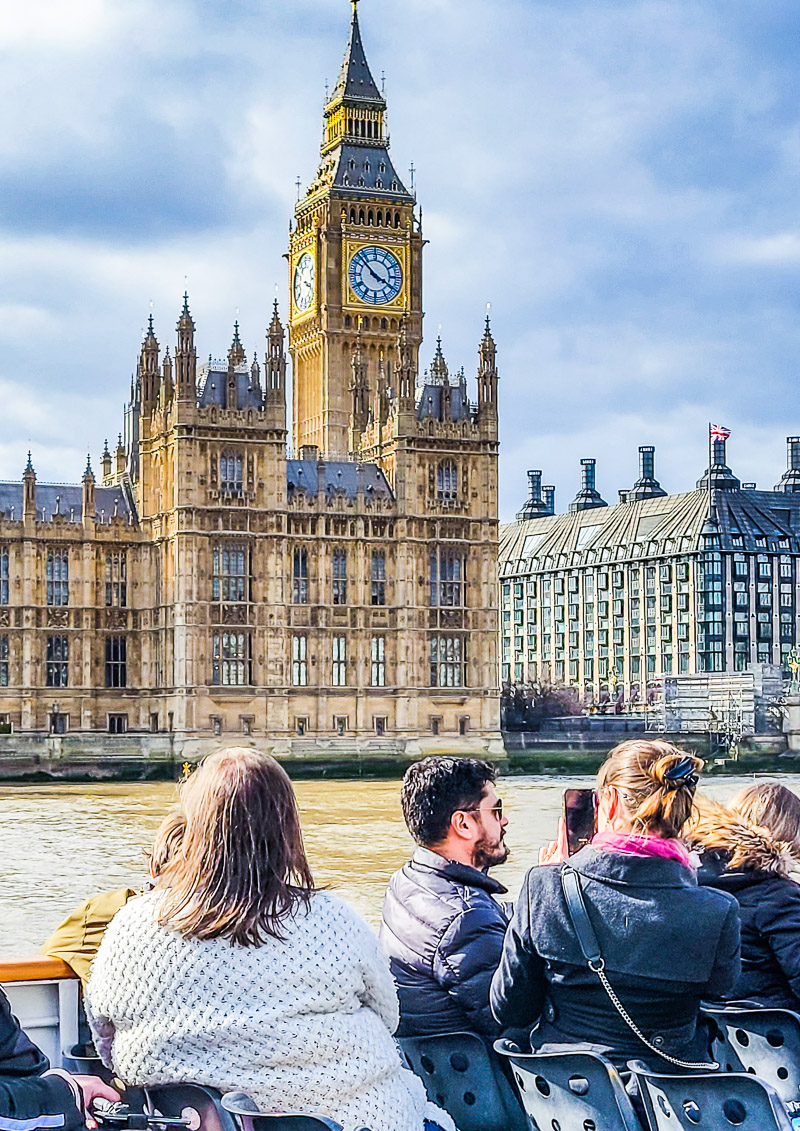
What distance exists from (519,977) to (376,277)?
6288 centimetres

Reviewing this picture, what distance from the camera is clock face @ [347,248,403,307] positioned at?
65.8 metres

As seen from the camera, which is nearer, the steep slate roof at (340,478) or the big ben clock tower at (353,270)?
the steep slate roof at (340,478)

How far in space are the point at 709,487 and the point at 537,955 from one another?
241ft

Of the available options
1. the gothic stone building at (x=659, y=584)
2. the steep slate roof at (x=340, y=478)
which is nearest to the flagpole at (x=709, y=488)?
the gothic stone building at (x=659, y=584)

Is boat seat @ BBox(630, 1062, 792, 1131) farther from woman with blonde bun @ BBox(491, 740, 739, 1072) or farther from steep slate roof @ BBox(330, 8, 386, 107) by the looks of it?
steep slate roof @ BBox(330, 8, 386, 107)

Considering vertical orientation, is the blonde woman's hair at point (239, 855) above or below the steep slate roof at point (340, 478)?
below

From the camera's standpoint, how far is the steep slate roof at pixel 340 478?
52781mm

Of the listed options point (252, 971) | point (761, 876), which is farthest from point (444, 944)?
point (252, 971)

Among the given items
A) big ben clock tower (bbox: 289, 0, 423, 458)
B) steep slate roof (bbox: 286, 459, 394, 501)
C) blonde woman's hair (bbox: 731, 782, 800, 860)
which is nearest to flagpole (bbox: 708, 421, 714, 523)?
big ben clock tower (bbox: 289, 0, 423, 458)

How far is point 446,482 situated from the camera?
175ft

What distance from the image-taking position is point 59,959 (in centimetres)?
448

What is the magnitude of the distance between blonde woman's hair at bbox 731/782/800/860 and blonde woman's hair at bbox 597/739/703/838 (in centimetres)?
56

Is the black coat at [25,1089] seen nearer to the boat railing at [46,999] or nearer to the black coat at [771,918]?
the boat railing at [46,999]

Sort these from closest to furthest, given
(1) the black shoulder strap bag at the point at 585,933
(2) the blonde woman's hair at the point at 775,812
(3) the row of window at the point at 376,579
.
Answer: (1) the black shoulder strap bag at the point at 585,933 < (2) the blonde woman's hair at the point at 775,812 < (3) the row of window at the point at 376,579
